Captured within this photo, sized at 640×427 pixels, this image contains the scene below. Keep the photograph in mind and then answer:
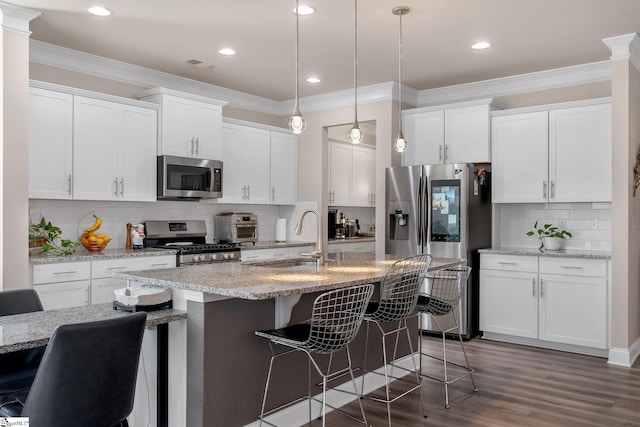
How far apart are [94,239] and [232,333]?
2.42 m

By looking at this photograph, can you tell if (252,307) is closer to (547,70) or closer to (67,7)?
(67,7)

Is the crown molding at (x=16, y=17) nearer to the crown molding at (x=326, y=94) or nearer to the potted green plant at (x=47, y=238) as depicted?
the crown molding at (x=326, y=94)

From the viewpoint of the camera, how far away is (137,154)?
16.1ft

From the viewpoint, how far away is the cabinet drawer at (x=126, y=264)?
4289 mm

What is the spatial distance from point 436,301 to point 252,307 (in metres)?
1.36

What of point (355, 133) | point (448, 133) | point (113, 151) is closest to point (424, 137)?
point (448, 133)

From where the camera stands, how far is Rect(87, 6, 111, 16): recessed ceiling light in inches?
145

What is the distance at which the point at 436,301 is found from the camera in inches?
141

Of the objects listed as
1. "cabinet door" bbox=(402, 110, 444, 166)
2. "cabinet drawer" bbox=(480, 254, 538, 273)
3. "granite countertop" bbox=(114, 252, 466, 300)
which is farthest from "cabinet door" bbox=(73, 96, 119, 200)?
"cabinet drawer" bbox=(480, 254, 538, 273)

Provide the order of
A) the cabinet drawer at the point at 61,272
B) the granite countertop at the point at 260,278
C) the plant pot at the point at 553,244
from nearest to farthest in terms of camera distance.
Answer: the granite countertop at the point at 260,278 → the cabinet drawer at the point at 61,272 → the plant pot at the point at 553,244

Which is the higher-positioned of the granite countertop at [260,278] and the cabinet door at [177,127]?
the cabinet door at [177,127]

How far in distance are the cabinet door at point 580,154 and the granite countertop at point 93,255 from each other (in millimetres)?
3689

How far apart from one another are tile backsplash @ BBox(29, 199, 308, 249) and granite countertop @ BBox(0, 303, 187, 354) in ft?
7.16

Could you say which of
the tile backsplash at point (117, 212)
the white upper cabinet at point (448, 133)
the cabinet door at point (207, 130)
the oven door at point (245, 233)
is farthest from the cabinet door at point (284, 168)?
the white upper cabinet at point (448, 133)
